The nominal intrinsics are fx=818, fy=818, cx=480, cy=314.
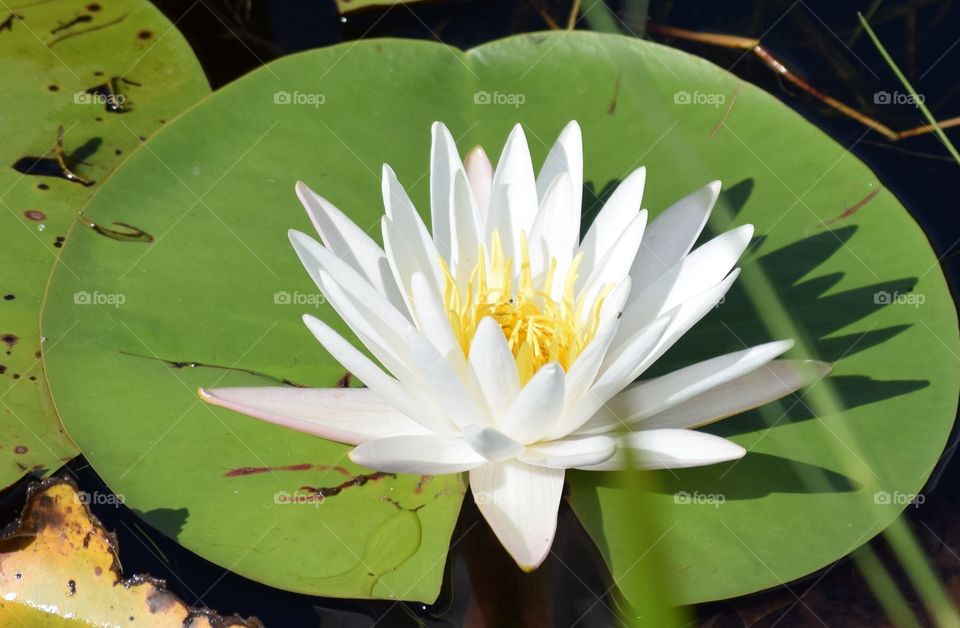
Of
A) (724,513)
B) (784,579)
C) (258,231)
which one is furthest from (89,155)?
(784,579)

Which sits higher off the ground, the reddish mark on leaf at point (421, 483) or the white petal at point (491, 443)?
the white petal at point (491, 443)

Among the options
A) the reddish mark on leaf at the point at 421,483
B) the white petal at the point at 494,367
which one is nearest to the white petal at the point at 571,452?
the white petal at the point at 494,367

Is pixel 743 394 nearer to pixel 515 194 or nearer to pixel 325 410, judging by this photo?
pixel 515 194

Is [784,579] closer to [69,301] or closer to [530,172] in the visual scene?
[530,172]

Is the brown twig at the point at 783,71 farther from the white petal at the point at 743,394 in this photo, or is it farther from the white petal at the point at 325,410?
the white petal at the point at 325,410

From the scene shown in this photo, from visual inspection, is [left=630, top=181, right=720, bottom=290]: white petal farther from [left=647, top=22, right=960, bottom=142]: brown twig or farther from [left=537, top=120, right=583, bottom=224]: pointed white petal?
[left=647, top=22, right=960, bottom=142]: brown twig
